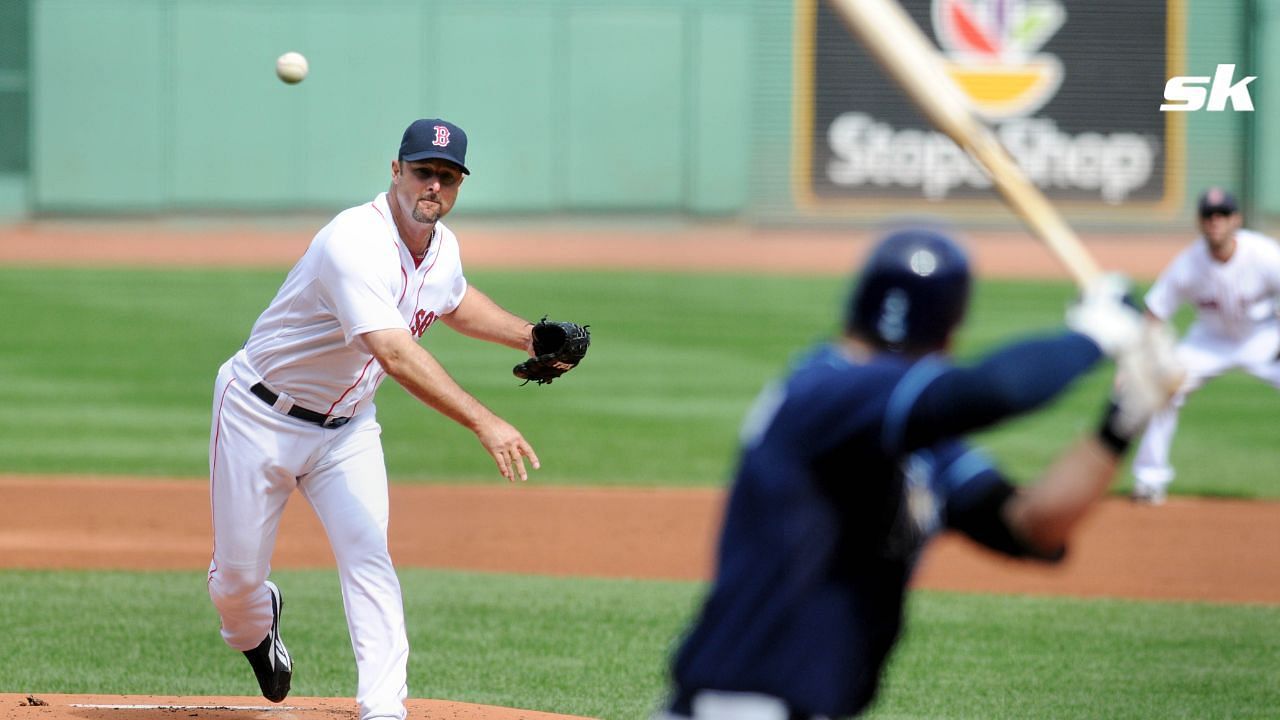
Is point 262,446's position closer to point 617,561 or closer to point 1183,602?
point 617,561

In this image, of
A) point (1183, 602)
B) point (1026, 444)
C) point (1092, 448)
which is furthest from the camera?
point (1026, 444)

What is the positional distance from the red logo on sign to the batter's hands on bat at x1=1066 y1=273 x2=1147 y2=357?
9.23 feet

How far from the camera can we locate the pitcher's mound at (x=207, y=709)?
18.0ft

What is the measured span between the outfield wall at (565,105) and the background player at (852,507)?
87.8 feet

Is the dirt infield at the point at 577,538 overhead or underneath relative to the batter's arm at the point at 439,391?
underneath

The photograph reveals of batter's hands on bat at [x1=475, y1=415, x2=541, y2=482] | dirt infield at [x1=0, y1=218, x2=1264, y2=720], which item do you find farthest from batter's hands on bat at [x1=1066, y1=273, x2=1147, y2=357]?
dirt infield at [x1=0, y1=218, x2=1264, y2=720]

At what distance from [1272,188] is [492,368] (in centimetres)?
1953

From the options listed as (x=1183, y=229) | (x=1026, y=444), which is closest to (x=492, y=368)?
(x=1026, y=444)

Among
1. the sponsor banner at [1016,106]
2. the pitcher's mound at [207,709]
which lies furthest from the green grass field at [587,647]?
the sponsor banner at [1016,106]

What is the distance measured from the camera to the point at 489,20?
29.1m

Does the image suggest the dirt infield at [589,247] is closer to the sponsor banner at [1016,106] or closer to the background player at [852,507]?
the sponsor banner at [1016,106]

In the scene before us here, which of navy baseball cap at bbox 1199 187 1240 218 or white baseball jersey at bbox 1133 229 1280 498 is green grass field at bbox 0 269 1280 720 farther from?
navy baseball cap at bbox 1199 187 1240 218

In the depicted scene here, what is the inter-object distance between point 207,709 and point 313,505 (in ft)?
3.04

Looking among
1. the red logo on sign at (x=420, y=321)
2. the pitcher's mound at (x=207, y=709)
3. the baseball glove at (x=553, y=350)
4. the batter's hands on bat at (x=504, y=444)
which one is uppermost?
the red logo on sign at (x=420, y=321)
